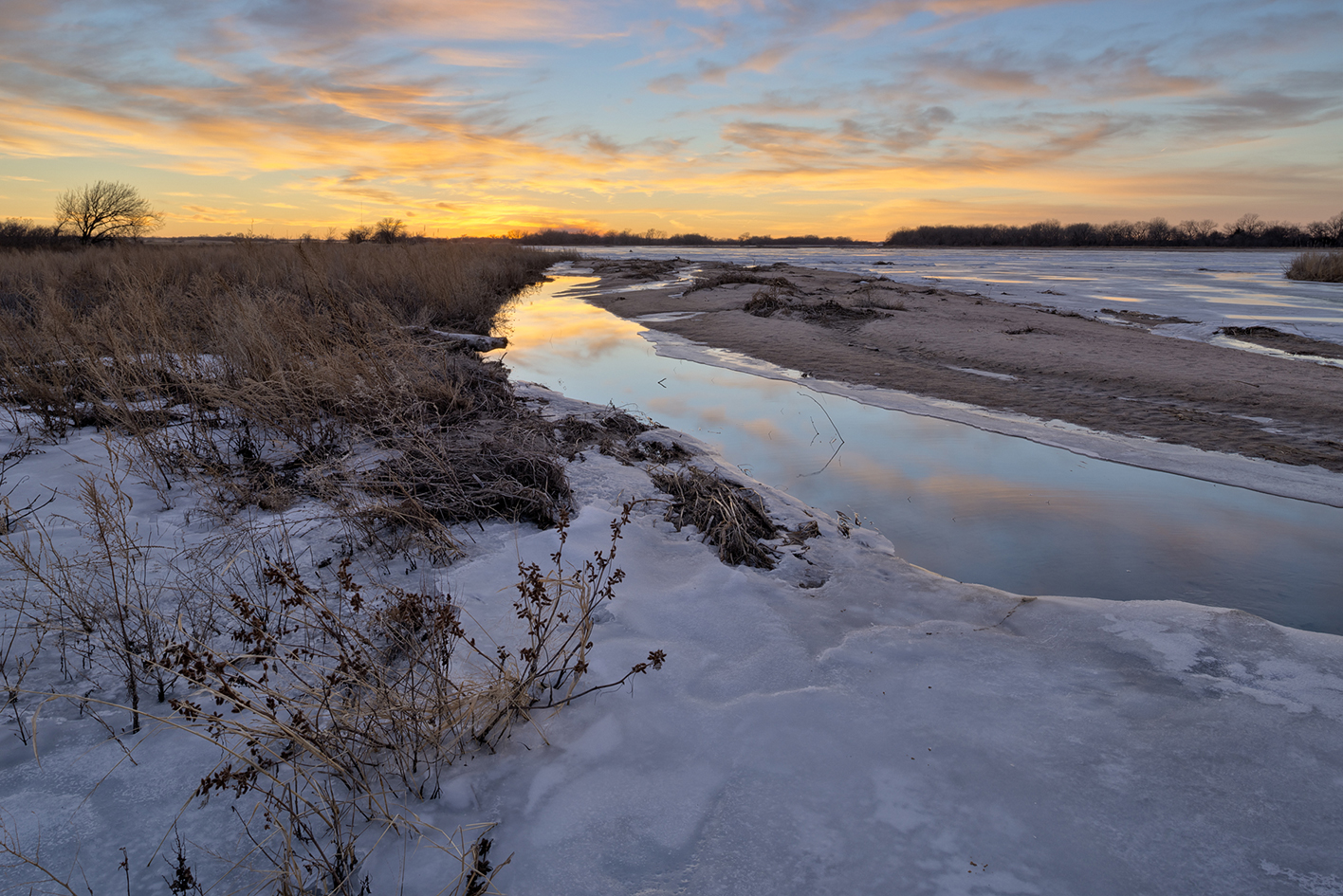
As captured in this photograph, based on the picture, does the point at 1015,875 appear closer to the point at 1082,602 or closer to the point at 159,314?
the point at 1082,602

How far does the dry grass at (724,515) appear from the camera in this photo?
3.85m

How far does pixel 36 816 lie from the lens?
5.98ft

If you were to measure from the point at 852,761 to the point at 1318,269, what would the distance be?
3872 centimetres

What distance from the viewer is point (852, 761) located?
229cm

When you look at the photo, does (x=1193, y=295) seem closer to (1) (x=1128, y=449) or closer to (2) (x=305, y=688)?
(1) (x=1128, y=449)

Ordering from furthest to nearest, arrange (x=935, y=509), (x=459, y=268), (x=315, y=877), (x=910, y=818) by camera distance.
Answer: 1. (x=459, y=268)
2. (x=935, y=509)
3. (x=910, y=818)
4. (x=315, y=877)

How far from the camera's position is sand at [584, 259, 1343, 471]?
6.59 m

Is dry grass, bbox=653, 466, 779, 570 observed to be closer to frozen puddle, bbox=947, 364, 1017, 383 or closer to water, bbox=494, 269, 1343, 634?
water, bbox=494, 269, 1343, 634

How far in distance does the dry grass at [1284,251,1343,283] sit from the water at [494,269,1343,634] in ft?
108

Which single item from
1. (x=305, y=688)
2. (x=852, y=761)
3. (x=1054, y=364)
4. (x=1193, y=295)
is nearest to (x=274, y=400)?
(x=305, y=688)

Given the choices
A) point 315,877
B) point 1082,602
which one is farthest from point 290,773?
point 1082,602

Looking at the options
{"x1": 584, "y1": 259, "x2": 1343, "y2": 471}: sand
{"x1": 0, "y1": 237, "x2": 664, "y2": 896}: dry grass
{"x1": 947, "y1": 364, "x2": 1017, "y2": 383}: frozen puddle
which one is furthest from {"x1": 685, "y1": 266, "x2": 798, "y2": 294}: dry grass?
{"x1": 0, "y1": 237, "x2": 664, "y2": 896}: dry grass

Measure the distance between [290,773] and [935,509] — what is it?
4.28 metres

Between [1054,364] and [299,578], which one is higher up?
[1054,364]
